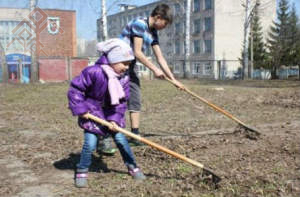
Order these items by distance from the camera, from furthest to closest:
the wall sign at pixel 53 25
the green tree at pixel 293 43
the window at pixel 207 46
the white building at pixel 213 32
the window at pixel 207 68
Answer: the window at pixel 207 46, the white building at pixel 213 32, the window at pixel 207 68, the green tree at pixel 293 43, the wall sign at pixel 53 25

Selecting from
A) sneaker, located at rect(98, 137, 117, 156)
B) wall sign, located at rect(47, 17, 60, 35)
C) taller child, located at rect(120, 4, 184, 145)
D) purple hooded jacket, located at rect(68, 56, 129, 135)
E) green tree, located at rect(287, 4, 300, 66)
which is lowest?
sneaker, located at rect(98, 137, 117, 156)

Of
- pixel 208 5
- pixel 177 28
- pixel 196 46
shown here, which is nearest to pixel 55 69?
pixel 208 5

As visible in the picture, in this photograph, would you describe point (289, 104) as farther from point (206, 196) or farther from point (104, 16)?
point (104, 16)

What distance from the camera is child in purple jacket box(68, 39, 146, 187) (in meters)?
3.17

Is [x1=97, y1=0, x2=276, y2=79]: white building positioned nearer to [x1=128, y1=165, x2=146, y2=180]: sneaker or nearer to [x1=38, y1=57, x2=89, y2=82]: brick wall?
[x1=38, y1=57, x2=89, y2=82]: brick wall

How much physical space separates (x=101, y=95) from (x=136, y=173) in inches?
33.4

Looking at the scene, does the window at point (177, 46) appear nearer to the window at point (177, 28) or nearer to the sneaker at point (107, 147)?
the window at point (177, 28)

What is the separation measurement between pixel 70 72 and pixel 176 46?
2944cm

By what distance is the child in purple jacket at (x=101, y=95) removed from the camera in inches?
125

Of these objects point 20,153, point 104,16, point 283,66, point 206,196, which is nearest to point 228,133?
point 206,196

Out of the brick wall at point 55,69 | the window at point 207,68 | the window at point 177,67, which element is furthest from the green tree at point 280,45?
the brick wall at point 55,69

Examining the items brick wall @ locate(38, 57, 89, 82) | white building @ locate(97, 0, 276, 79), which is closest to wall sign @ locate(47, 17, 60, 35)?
brick wall @ locate(38, 57, 89, 82)

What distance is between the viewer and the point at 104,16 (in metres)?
22.3

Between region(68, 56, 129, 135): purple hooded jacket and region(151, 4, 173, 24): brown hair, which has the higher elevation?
region(151, 4, 173, 24): brown hair
